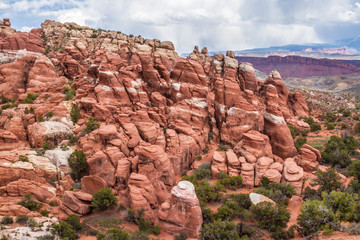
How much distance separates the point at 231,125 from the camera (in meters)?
40.7

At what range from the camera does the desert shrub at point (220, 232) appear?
17.6 metres

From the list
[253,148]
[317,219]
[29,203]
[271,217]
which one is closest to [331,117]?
[253,148]

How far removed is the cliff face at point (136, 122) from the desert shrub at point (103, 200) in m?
1.09

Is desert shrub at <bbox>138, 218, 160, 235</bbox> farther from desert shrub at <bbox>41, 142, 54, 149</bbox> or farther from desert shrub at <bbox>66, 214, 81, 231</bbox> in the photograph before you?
desert shrub at <bbox>41, 142, 54, 149</bbox>

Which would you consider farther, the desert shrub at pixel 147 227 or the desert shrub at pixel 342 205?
the desert shrub at pixel 147 227

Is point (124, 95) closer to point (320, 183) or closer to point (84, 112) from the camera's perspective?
point (84, 112)

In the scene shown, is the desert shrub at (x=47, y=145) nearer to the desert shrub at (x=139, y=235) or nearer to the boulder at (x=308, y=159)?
the desert shrub at (x=139, y=235)

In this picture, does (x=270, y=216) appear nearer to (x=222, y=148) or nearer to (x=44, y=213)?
(x=222, y=148)

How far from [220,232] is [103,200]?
13.4 m

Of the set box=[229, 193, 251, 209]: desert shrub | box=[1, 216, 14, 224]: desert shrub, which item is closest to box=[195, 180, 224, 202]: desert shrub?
box=[229, 193, 251, 209]: desert shrub

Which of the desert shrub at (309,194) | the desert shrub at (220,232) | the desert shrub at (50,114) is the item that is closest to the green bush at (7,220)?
the desert shrub at (220,232)

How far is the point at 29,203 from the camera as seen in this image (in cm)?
2139

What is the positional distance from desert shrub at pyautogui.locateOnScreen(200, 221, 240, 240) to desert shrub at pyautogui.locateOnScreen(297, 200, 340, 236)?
242 inches

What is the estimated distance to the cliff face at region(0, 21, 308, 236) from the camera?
25047 millimetres
